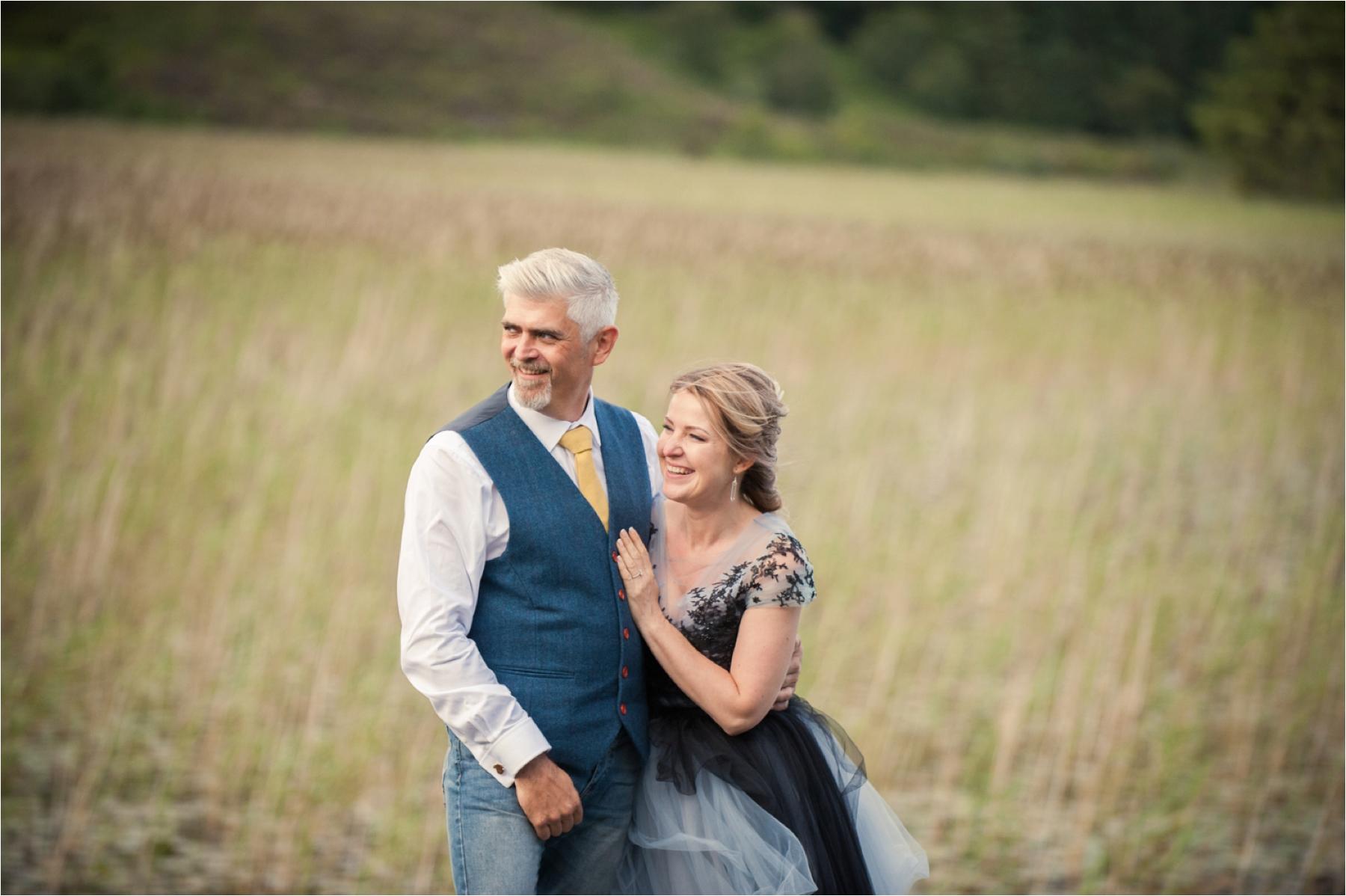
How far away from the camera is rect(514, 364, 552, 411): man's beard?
203 cm

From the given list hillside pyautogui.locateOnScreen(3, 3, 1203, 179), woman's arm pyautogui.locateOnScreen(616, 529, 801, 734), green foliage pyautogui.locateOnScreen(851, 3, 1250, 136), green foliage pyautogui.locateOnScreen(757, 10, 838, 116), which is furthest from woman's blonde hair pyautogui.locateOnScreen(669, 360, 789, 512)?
green foliage pyautogui.locateOnScreen(757, 10, 838, 116)

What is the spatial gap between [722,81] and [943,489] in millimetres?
27626

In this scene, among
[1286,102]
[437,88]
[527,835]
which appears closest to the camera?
[527,835]

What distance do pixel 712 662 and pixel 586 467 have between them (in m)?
0.39

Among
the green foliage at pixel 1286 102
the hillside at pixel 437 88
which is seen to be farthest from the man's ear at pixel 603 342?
the hillside at pixel 437 88

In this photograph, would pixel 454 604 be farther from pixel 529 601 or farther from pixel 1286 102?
pixel 1286 102

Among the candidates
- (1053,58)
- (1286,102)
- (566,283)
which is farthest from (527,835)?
(1053,58)

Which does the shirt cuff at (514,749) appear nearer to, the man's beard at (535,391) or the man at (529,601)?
the man at (529,601)

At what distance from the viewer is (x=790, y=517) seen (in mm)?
2793

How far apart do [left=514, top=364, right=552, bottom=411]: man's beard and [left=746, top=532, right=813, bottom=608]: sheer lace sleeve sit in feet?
1.49

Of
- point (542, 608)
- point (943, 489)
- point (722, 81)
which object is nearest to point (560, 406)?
point (542, 608)

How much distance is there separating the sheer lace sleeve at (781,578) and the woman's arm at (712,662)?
0.02 m

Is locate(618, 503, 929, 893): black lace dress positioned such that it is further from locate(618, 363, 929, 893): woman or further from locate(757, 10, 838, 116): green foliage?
locate(757, 10, 838, 116): green foliage

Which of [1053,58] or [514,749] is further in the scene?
[1053,58]
